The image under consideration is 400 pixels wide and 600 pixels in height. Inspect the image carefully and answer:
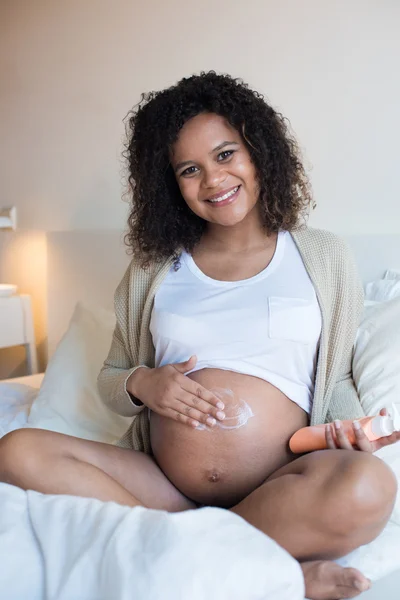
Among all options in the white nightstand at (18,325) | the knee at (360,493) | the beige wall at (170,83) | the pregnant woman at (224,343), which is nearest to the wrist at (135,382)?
the pregnant woman at (224,343)

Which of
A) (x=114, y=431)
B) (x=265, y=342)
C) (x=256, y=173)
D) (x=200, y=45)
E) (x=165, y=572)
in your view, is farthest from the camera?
(x=200, y=45)

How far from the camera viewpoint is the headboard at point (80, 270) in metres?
2.34

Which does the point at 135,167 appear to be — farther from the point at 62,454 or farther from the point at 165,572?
the point at 165,572

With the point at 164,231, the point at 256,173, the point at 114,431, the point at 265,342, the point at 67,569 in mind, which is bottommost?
the point at 114,431

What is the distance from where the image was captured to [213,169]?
48.7 inches

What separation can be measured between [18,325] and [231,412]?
1793 mm

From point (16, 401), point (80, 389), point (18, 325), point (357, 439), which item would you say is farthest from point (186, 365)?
point (18, 325)

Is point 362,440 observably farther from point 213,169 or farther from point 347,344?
point 213,169

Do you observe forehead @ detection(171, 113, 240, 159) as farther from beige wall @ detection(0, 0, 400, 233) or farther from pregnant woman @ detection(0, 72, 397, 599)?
beige wall @ detection(0, 0, 400, 233)

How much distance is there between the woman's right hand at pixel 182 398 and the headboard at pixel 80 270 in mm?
1146

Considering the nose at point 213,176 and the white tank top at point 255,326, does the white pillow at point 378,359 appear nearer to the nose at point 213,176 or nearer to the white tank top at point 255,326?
the white tank top at point 255,326

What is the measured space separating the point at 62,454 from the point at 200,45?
1475 mm

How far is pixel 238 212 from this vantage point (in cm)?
125

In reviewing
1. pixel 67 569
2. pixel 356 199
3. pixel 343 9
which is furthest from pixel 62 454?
pixel 343 9
